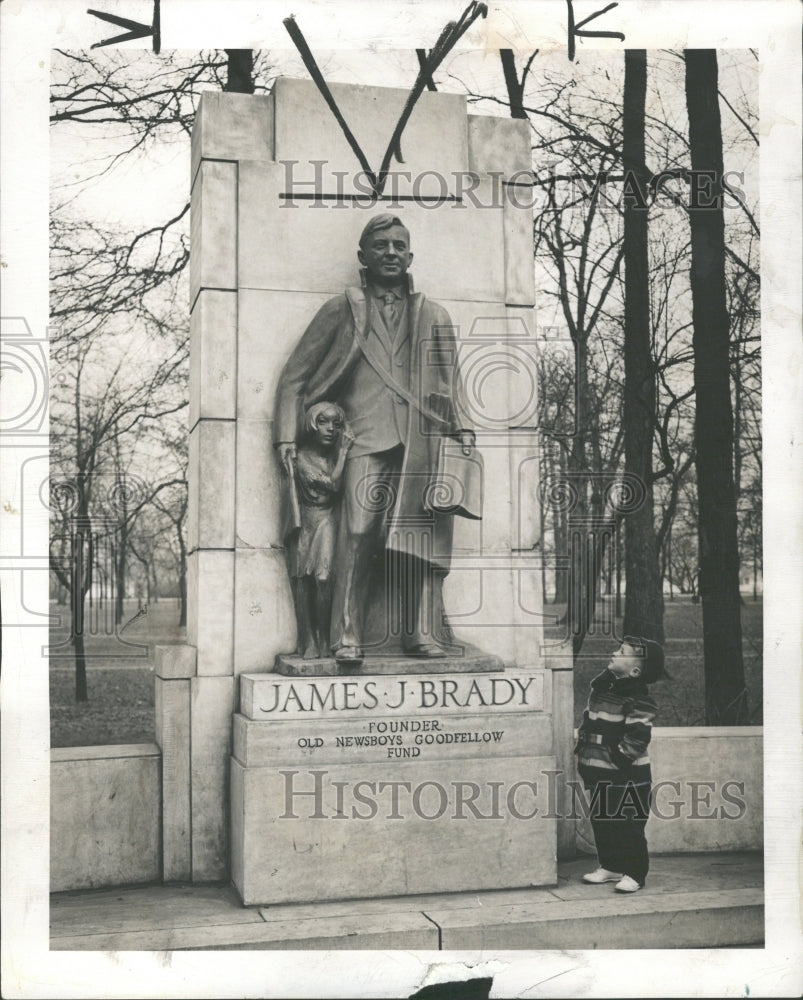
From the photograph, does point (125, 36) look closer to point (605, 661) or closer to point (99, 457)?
point (99, 457)

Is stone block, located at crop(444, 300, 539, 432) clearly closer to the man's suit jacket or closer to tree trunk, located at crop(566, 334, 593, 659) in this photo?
the man's suit jacket

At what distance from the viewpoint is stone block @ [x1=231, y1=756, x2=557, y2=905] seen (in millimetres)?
6617

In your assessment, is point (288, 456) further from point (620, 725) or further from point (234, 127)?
point (620, 725)

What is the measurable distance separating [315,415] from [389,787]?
7.39 ft

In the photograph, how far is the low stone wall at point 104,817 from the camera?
279 inches

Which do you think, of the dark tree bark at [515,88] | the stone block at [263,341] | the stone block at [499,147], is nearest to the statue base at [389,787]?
the stone block at [263,341]

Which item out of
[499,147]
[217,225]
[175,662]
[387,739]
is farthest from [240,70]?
[387,739]

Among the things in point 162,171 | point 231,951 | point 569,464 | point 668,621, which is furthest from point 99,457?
point 231,951

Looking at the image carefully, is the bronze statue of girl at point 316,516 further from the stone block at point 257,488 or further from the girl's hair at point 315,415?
the stone block at point 257,488

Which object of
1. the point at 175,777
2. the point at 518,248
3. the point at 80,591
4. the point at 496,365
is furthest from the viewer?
the point at 80,591

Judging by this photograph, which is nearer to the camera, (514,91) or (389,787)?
(389,787)

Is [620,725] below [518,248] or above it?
below

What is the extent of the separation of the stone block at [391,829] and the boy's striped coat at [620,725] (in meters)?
0.37

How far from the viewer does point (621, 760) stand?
6.94m
